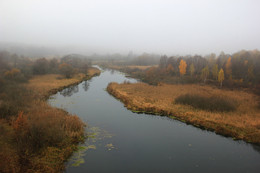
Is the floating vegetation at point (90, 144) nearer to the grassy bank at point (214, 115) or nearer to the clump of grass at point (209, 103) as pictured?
the grassy bank at point (214, 115)

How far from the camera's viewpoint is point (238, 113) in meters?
26.2

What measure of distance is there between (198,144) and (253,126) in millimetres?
9296

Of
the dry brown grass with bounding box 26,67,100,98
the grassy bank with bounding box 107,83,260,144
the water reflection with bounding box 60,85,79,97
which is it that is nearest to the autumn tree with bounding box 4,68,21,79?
the dry brown grass with bounding box 26,67,100,98

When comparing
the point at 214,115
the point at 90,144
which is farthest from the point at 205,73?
the point at 90,144

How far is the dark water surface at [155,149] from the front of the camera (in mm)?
14086

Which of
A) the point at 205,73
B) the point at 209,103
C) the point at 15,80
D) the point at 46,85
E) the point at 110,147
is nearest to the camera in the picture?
the point at 110,147

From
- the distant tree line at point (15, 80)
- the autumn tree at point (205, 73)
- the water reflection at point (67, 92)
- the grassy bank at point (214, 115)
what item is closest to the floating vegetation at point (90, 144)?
the grassy bank at point (214, 115)

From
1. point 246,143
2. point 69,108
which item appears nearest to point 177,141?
point 246,143

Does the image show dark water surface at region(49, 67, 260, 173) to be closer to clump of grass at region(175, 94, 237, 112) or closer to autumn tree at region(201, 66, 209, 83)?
clump of grass at region(175, 94, 237, 112)

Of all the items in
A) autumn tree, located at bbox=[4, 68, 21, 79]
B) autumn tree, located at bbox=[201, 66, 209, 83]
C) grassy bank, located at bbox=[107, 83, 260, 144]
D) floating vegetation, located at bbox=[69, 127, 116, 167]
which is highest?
autumn tree, located at bbox=[201, 66, 209, 83]

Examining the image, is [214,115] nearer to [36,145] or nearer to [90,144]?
[90,144]

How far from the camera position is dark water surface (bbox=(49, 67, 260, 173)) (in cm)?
1409

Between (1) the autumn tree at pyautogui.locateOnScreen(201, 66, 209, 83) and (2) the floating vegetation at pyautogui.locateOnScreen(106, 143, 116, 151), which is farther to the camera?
(1) the autumn tree at pyautogui.locateOnScreen(201, 66, 209, 83)

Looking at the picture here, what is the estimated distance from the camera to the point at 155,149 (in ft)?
55.4
